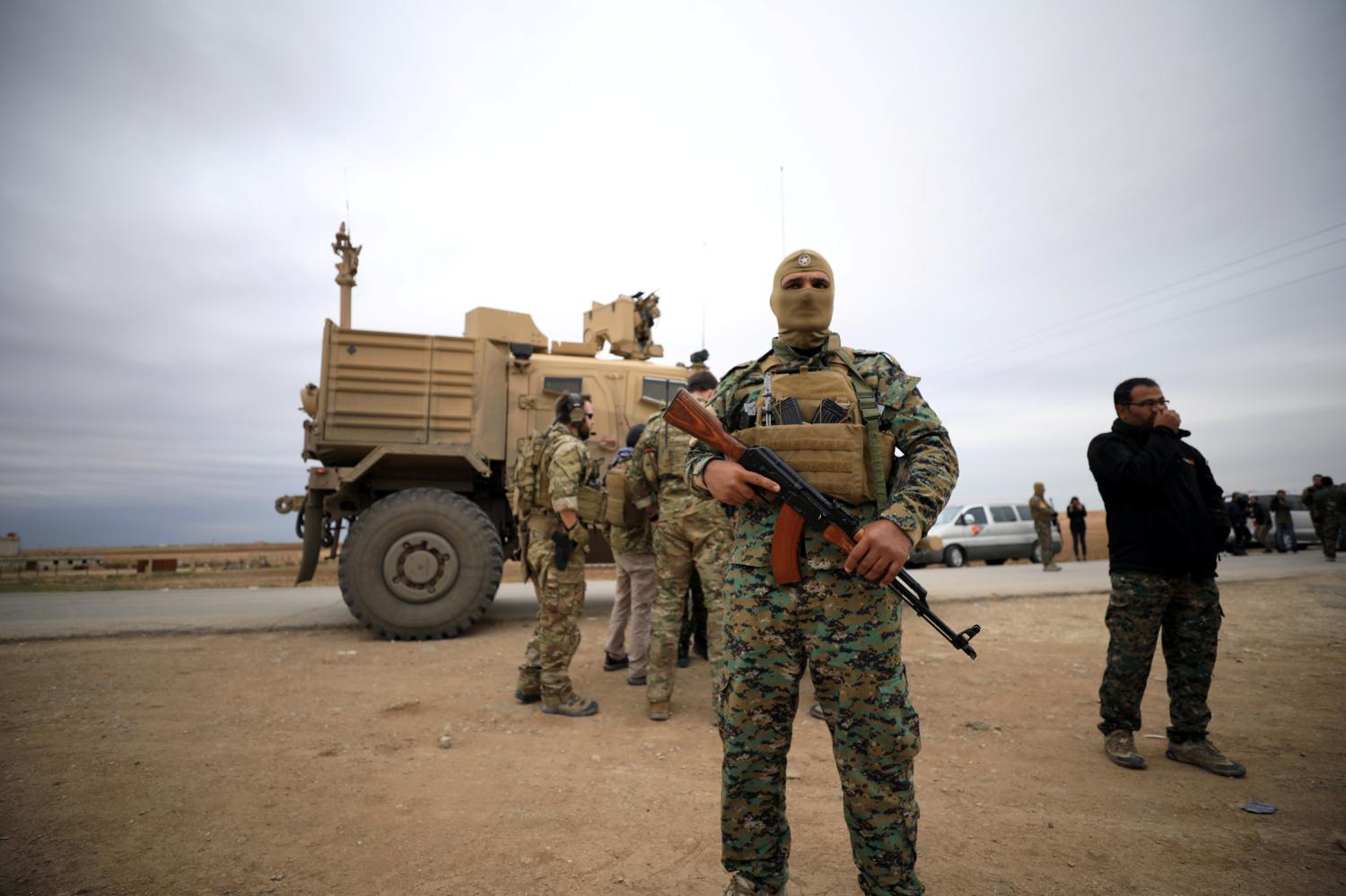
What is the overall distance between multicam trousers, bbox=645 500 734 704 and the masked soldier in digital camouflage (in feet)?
6.60

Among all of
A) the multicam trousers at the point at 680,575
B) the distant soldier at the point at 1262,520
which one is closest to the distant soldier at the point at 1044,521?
the distant soldier at the point at 1262,520

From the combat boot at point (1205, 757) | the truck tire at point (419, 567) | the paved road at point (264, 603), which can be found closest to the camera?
the combat boot at point (1205, 757)

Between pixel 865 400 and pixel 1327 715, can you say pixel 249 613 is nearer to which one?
pixel 865 400

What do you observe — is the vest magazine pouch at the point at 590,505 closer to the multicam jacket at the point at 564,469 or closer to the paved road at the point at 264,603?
the multicam jacket at the point at 564,469

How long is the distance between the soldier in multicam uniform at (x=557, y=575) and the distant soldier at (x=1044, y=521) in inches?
440

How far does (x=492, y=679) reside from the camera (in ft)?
16.0

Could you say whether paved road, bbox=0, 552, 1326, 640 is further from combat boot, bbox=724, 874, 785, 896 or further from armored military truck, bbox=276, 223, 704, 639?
combat boot, bbox=724, 874, 785, 896

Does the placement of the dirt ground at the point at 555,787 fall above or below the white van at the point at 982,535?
below

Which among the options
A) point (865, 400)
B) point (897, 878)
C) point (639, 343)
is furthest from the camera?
point (639, 343)

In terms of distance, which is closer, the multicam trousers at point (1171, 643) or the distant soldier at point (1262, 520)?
the multicam trousers at point (1171, 643)

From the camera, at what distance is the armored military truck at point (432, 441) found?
6.16m

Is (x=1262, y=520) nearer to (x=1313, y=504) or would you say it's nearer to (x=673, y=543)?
Result: (x=1313, y=504)

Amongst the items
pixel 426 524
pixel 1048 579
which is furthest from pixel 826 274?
pixel 1048 579

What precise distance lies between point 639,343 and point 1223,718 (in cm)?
672
